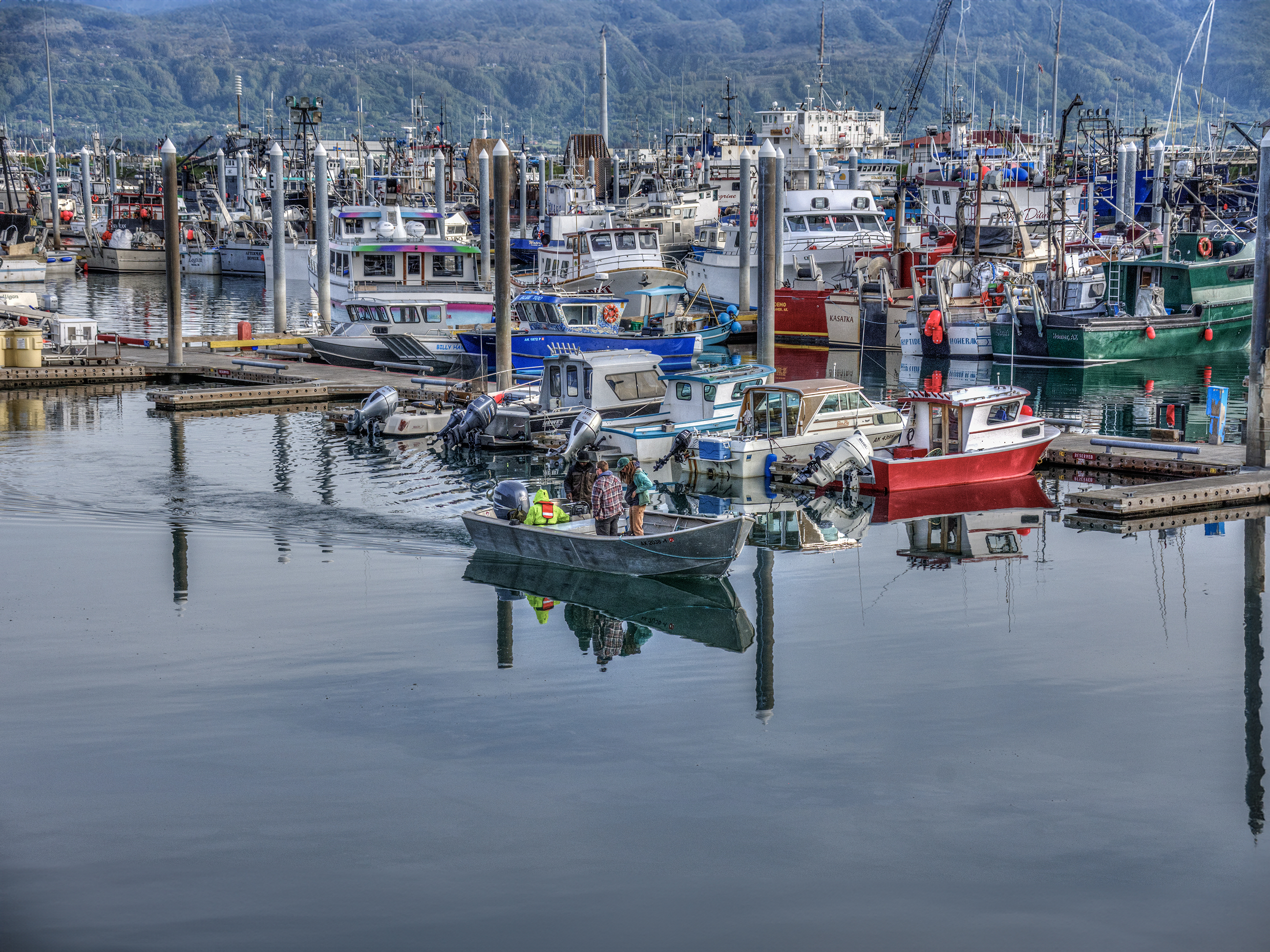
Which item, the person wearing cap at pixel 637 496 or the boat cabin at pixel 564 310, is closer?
the person wearing cap at pixel 637 496

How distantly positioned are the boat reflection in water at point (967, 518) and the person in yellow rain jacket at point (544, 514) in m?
4.64

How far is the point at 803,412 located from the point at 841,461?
1.91 meters

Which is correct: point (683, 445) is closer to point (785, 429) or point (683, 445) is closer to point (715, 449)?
point (715, 449)

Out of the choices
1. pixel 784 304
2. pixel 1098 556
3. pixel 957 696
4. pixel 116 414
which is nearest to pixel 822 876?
pixel 957 696

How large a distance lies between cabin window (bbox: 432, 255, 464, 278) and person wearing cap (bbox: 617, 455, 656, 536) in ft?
83.5

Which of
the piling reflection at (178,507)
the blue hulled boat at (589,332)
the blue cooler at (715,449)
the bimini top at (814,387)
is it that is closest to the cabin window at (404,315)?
the blue hulled boat at (589,332)

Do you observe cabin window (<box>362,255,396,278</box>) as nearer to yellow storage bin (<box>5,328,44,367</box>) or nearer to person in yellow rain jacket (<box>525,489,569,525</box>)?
yellow storage bin (<box>5,328,44,367</box>)

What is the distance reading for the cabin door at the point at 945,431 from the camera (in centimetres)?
2434

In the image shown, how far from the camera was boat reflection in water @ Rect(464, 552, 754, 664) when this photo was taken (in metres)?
16.9

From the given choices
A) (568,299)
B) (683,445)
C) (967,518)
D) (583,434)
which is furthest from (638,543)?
(568,299)

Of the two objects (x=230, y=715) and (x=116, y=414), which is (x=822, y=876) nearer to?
(x=230, y=715)

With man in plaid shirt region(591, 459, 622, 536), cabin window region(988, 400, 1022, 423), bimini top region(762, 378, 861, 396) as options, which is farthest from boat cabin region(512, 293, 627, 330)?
man in plaid shirt region(591, 459, 622, 536)

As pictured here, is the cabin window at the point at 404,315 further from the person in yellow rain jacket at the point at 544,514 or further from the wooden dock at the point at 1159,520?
the wooden dock at the point at 1159,520

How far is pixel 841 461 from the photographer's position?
79.6 ft
